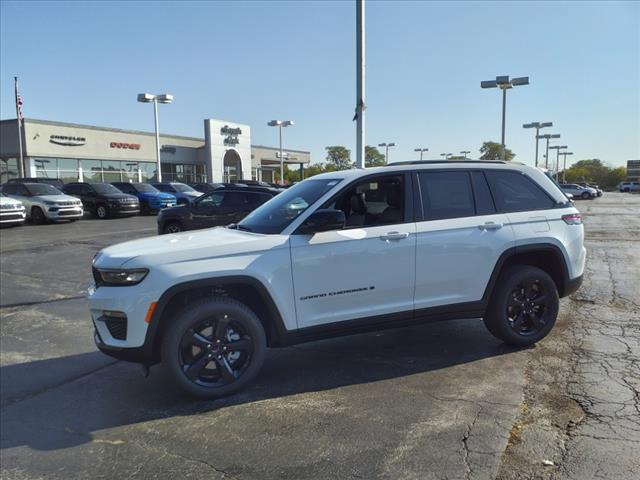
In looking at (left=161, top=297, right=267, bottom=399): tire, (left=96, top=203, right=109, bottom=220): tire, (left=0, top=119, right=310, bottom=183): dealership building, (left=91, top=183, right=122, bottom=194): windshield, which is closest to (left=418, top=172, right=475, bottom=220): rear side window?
(left=161, top=297, right=267, bottom=399): tire

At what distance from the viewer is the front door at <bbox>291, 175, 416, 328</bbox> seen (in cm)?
419

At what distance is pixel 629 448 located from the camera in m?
3.18

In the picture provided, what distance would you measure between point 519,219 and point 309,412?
2.79 meters

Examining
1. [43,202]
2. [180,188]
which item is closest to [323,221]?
[43,202]

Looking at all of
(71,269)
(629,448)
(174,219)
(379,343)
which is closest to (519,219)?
(379,343)

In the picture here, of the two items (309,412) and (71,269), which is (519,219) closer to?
(309,412)

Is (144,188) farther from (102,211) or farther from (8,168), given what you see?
(8,168)

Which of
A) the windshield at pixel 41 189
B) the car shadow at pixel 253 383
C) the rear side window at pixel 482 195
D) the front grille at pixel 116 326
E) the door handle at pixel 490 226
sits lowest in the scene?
the car shadow at pixel 253 383

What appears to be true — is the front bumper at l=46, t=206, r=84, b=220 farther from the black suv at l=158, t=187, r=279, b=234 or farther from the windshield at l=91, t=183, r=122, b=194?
the black suv at l=158, t=187, r=279, b=234

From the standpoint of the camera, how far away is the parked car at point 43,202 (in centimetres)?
2077

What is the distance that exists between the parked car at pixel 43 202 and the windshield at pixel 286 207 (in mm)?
18701

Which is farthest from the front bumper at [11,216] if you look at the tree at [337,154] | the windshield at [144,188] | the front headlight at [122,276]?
the tree at [337,154]

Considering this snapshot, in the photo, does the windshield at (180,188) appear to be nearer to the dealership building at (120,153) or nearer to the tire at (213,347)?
the dealership building at (120,153)

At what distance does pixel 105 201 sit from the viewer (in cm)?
2377
